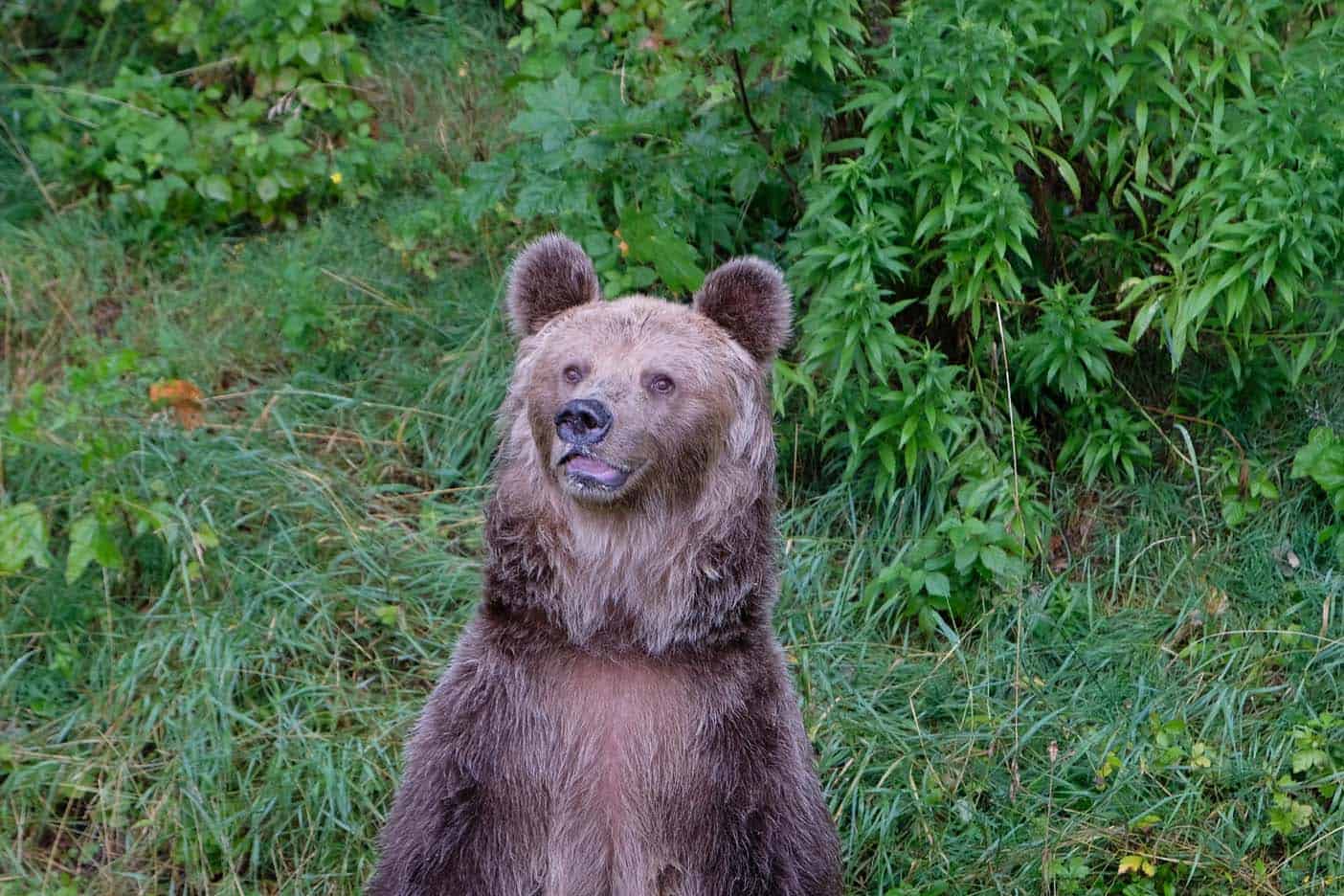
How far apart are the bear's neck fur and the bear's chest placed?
13 cm

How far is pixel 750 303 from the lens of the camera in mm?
3863

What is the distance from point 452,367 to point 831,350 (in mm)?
1827

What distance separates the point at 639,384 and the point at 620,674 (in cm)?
66

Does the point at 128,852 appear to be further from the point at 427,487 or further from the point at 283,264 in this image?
the point at 283,264

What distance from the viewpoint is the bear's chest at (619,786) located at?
358 cm

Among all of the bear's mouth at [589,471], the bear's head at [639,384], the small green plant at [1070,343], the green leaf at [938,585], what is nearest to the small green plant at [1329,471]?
the small green plant at [1070,343]

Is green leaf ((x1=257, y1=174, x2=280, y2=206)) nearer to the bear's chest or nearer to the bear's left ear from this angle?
the bear's left ear

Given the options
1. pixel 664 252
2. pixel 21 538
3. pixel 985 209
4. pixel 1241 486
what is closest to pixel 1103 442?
pixel 1241 486

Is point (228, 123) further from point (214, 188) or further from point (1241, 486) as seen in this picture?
point (1241, 486)

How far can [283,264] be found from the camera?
718 centimetres

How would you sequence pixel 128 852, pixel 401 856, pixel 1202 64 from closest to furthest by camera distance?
1. pixel 401 856
2. pixel 128 852
3. pixel 1202 64

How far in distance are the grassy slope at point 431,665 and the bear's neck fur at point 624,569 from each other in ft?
4.47

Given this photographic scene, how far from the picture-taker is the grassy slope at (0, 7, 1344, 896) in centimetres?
477

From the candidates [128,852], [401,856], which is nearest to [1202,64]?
[401,856]
